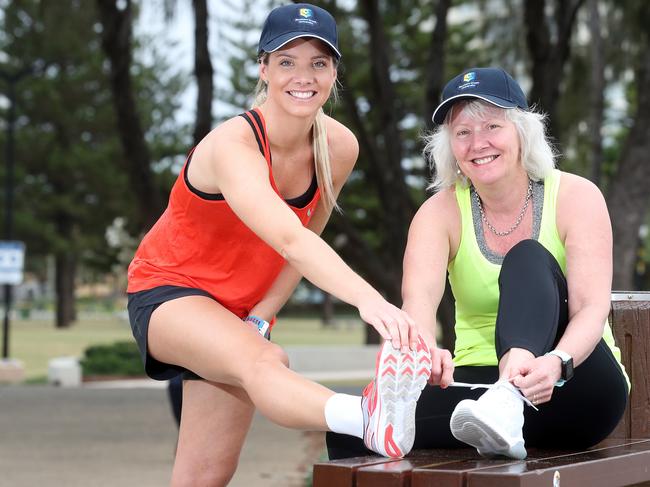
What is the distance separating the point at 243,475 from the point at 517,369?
5.68 m

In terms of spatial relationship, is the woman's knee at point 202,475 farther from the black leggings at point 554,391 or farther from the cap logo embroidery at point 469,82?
the cap logo embroidery at point 469,82

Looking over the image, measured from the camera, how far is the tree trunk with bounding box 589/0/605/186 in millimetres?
12852

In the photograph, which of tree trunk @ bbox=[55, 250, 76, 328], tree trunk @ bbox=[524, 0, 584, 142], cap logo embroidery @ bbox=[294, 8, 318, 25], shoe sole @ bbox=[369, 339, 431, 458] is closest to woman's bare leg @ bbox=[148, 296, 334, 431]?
shoe sole @ bbox=[369, 339, 431, 458]

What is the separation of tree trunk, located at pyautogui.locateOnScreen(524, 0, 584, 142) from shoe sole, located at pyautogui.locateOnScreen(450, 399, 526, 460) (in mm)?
7777

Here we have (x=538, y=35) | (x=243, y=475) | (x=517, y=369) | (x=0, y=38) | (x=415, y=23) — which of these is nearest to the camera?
(x=517, y=369)

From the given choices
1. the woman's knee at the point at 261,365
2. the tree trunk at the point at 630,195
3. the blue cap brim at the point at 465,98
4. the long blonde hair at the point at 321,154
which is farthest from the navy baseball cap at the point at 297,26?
the tree trunk at the point at 630,195

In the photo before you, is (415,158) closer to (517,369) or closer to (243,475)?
(243,475)

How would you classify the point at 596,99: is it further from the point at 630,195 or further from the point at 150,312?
the point at 150,312

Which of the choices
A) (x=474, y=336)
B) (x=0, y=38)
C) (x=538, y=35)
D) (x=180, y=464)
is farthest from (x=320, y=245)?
(x=0, y=38)

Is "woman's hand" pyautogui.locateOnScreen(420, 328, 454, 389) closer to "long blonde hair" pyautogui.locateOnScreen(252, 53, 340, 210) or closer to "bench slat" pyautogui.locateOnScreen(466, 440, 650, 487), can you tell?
"bench slat" pyautogui.locateOnScreen(466, 440, 650, 487)

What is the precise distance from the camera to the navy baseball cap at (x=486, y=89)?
3322 millimetres

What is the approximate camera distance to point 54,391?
1620 centimetres

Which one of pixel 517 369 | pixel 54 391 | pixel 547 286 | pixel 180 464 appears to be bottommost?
pixel 54 391

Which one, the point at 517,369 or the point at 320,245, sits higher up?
the point at 320,245
